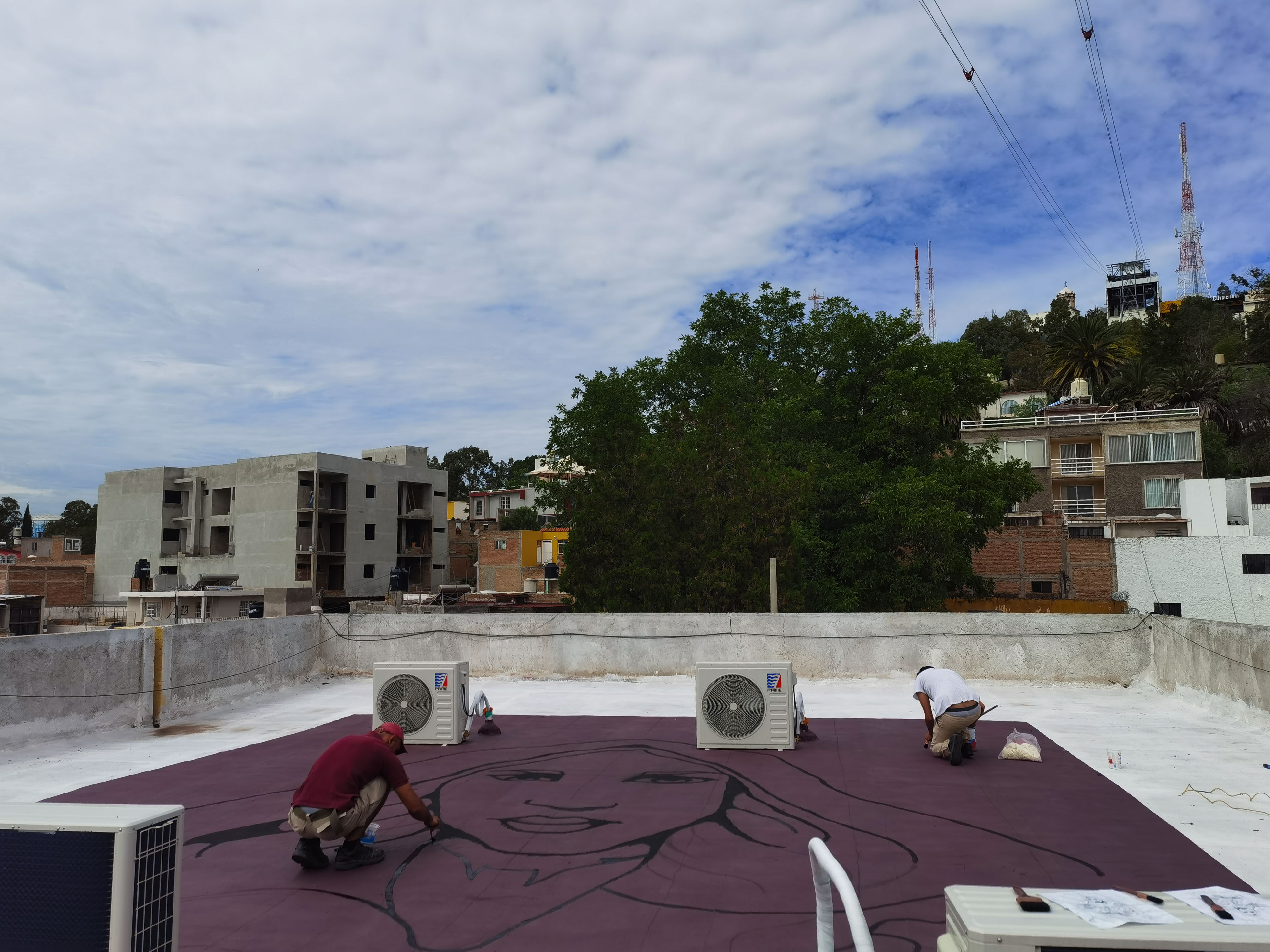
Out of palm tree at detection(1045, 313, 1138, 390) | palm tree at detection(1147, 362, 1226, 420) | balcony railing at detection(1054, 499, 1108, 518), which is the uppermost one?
palm tree at detection(1045, 313, 1138, 390)

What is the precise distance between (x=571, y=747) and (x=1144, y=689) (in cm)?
1007

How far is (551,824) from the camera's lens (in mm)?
7500

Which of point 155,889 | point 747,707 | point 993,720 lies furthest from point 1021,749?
point 155,889

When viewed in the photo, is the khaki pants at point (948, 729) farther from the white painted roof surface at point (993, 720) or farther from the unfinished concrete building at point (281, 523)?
the unfinished concrete building at point (281, 523)

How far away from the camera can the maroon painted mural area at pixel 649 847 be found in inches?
210

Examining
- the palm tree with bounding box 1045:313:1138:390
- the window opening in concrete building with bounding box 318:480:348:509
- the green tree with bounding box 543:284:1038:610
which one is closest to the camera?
the green tree with bounding box 543:284:1038:610

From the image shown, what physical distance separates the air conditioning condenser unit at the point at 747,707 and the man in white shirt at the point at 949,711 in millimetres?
1473

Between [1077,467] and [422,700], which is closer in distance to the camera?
[422,700]

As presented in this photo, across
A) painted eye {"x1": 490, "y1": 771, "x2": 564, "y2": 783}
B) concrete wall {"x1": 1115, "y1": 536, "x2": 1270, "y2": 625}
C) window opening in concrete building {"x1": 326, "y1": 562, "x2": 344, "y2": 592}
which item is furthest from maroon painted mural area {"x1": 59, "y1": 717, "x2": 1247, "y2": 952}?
window opening in concrete building {"x1": 326, "y1": 562, "x2": 344, "y2": 592}

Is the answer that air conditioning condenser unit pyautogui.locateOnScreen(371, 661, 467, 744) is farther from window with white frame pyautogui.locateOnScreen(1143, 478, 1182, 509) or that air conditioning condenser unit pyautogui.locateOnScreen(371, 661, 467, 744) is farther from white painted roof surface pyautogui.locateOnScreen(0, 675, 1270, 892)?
window with white frame pyautogui.locateOnScreen(1143, 478, 1182, 509)

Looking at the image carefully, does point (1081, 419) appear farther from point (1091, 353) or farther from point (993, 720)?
point (993, 720)

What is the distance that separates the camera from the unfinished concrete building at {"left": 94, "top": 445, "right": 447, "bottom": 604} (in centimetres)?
5694

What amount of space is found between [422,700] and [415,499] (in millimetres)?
55148

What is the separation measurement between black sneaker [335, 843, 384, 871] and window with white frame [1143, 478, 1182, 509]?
47.6m
